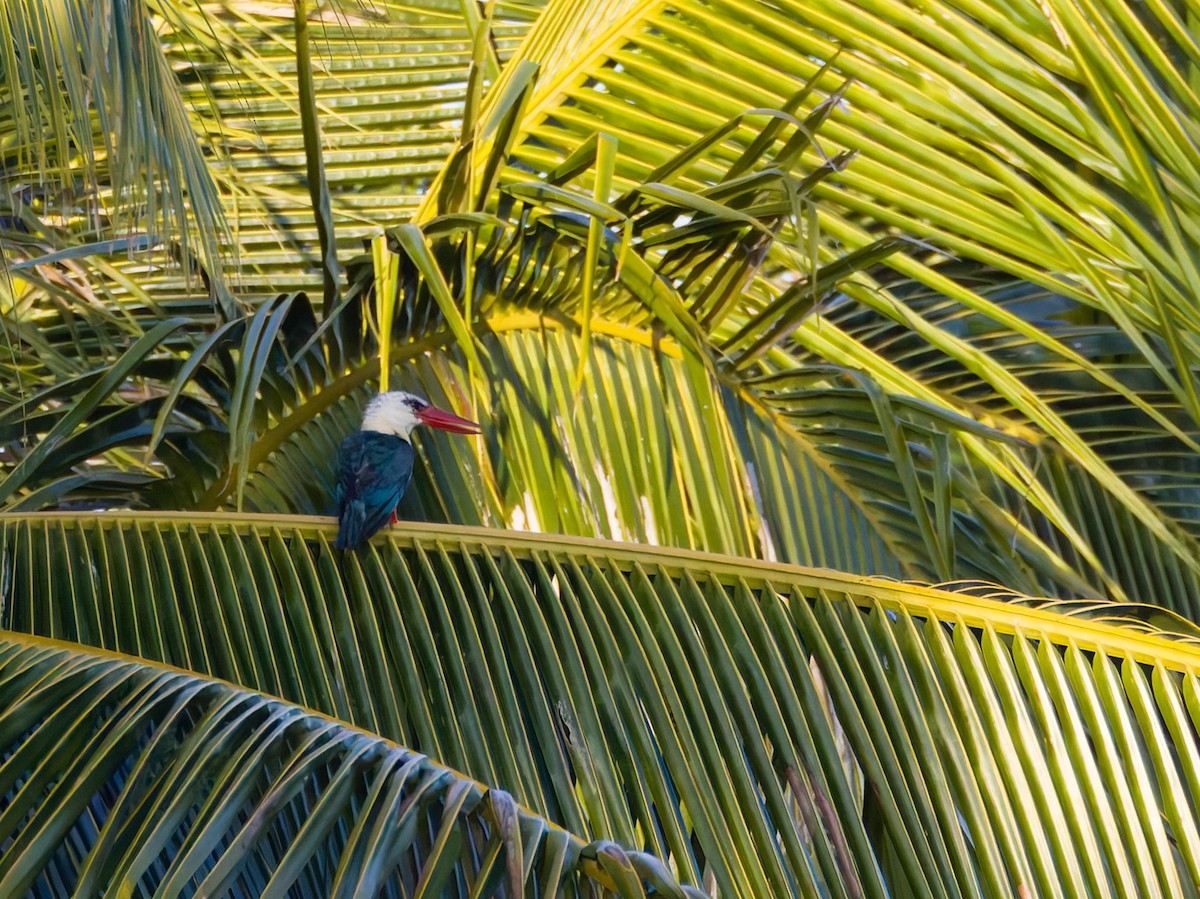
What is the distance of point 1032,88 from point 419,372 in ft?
4.03

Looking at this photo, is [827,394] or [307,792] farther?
[827,394]

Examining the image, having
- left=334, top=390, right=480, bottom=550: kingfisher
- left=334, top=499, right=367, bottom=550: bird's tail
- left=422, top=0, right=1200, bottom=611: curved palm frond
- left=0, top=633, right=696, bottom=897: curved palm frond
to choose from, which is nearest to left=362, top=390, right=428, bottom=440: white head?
left=334, top=390, right=480, bottom=550: kingfisher

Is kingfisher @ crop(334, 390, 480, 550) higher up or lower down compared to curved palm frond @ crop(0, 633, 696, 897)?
higher up

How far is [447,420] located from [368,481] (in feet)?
1.07

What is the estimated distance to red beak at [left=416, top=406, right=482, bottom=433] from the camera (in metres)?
2.13

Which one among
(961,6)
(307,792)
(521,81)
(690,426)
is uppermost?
(961,6)

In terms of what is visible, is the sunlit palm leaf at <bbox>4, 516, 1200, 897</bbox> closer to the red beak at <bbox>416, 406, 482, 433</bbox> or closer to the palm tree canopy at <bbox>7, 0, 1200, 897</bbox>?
the palm tree canopy at <bbox>7, 0, 1200, 897</bbox>

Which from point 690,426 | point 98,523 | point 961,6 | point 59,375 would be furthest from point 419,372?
point 961,6

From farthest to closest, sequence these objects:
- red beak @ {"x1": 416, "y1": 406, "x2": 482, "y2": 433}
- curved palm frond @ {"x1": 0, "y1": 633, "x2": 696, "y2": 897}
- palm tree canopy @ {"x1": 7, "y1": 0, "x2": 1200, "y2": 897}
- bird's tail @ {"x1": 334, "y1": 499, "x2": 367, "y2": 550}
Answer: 1. red beak @ {"x1": 416, "y1": 406, "x2": 482, "y2": 433}
2. bird's tail @ {"x1": 334, "y1": 499, "x2": 367, "y2": 550}
3. palm tree canopy @ {"x1": 7, "y1": 0, "x2": 1200, "y2": 897}
4. curved palm frond @ {"x1": 0, "y1": 633, "x2": 696, "y2": 897}

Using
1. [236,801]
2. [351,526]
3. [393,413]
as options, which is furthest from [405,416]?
[236,801]

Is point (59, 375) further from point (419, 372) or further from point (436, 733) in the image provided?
point (436, 733)

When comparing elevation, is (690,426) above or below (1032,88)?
below

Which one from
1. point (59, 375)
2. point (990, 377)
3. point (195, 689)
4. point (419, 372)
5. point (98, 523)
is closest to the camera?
point (195, 689)

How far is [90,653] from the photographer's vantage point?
1.46 meters
